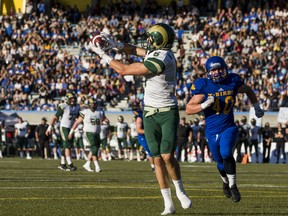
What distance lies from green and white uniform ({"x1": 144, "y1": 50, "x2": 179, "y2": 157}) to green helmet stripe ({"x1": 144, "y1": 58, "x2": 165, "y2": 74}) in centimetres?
2

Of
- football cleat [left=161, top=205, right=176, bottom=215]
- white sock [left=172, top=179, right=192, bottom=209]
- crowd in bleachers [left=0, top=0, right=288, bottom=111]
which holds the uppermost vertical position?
white sock [left=172, top=179, right=192, bottom=209]

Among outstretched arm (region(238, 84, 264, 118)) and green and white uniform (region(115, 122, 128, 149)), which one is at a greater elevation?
outstretched arm (region(238, 84, 264, 118))

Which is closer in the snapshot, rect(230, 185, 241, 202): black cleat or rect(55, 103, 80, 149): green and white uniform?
rect(230, 185, 241, 202): black cleat

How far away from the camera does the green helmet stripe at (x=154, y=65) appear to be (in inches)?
376

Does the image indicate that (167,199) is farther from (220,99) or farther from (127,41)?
(127,41)

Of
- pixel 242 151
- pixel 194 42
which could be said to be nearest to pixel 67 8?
pixel 194 42

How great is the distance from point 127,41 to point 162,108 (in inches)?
1201

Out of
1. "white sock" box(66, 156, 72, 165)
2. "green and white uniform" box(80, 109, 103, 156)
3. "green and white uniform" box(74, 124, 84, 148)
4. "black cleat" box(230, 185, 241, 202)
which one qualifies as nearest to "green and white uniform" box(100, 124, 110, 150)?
"green and white uniform" box(74, 124, 84, 148)

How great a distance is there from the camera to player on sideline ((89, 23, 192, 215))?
9648 mm

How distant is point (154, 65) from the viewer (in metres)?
9.58

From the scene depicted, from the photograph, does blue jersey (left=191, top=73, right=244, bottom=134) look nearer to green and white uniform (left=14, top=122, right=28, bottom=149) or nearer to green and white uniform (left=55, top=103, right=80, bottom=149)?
green and white uniform (left=55, top=103, right=80, bottom=149)

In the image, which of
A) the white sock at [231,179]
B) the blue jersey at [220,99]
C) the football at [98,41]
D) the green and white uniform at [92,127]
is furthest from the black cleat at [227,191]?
the green and white uniform at [92,127]

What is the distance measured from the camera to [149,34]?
32.3 ft

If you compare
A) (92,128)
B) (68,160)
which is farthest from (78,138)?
(68,160)
